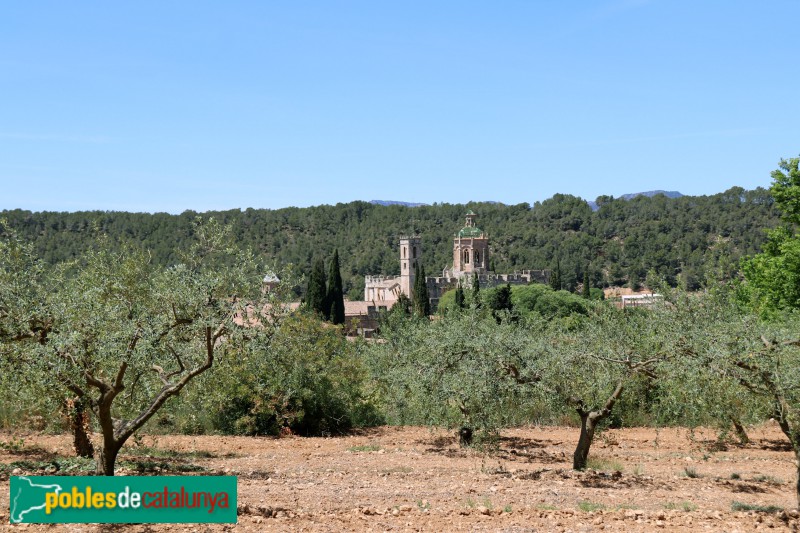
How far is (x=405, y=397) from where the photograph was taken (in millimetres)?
19344

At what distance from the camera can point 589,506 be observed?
10.9 meters

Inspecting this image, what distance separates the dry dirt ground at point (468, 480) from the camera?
1002 cm

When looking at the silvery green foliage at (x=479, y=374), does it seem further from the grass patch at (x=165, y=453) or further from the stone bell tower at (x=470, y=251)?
the stone bell tower at (x=470, y=251)

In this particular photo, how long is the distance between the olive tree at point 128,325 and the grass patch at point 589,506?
4.98 m

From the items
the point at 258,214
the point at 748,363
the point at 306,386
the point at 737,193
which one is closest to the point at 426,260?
the point at 258,214

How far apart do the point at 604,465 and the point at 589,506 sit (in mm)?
4393

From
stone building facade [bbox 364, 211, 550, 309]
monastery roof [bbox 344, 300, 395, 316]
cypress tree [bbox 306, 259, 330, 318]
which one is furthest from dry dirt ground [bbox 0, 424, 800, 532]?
stone building facade [bbox 364, 211, 550, 309]

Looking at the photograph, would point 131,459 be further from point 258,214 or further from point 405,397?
point 258,214

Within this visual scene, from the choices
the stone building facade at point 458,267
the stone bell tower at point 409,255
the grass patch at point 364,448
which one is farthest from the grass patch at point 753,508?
the stone bell tower at point 409,255

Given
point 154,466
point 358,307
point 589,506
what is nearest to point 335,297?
point 358,307

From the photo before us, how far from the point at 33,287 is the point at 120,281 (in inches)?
58.7

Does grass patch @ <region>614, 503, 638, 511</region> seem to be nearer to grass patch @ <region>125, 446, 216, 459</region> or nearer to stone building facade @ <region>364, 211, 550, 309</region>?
grass patch @ <region>125, 446, 216, 459</region>

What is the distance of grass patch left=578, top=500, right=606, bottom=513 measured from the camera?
10.8 m

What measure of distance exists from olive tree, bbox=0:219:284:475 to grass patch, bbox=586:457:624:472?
6.89m
